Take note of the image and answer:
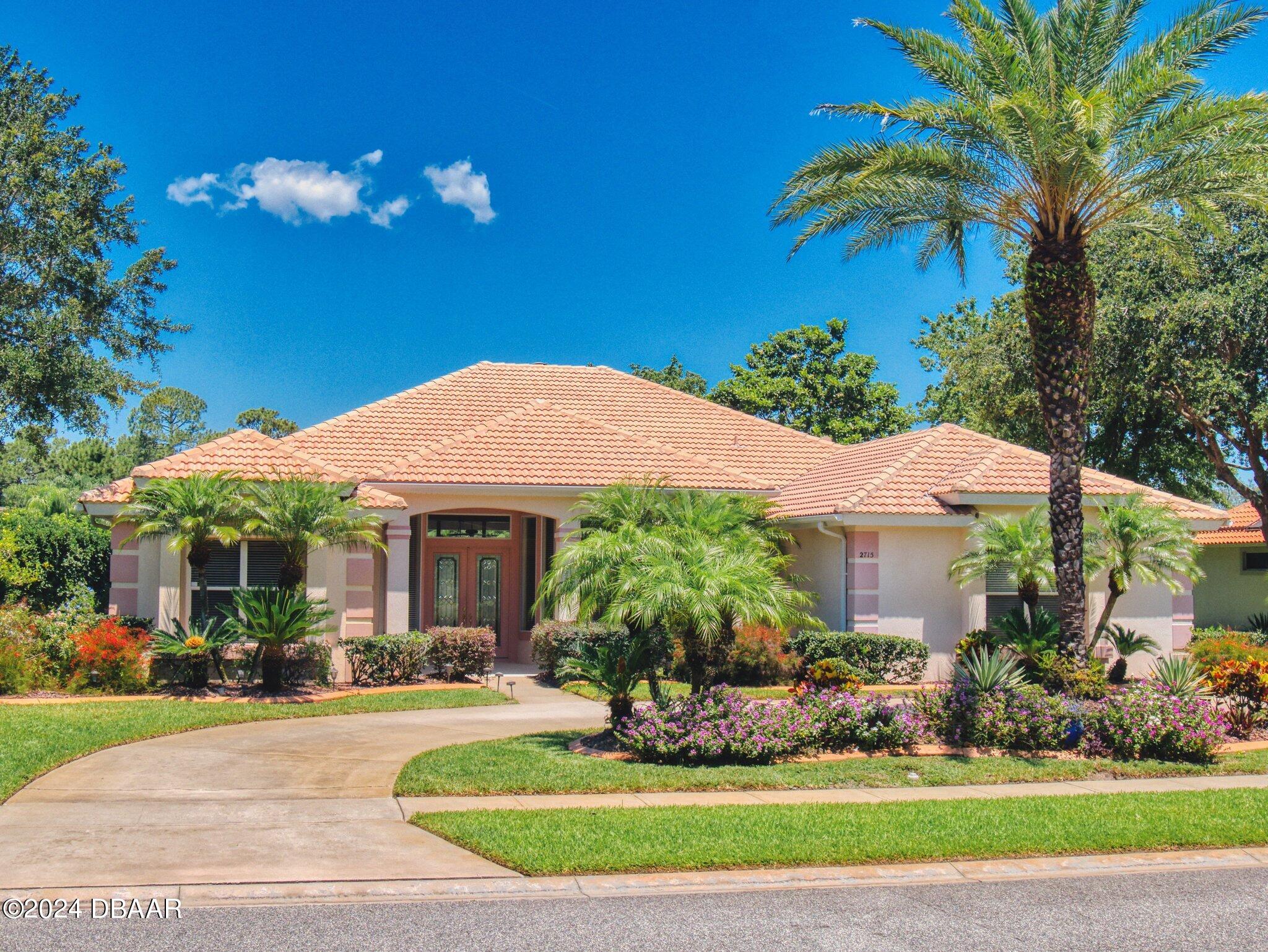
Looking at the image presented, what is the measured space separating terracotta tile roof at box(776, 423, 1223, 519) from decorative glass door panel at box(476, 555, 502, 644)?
6.06m

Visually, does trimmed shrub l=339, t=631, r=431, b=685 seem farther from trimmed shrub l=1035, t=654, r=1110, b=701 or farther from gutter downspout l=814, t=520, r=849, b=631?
trimmed shrub l=1035, t=654, r=1110, b=701

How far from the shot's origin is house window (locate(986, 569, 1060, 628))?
19734 mm

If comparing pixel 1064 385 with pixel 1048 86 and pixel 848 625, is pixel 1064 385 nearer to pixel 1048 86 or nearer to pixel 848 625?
pixel 1048 86

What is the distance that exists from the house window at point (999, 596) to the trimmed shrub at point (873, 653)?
1584 millimetres

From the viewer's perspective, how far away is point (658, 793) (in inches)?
418

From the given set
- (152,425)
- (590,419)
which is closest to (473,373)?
(590,419)

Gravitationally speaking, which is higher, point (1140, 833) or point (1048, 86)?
point (1048, 86)

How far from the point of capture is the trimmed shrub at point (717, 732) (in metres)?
11.8

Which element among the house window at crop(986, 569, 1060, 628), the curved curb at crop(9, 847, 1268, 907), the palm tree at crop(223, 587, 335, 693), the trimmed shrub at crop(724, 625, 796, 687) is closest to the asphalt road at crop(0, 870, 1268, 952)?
the curved curb at crop(9, 847, 1268, 907)

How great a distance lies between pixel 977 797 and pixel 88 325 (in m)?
24.4

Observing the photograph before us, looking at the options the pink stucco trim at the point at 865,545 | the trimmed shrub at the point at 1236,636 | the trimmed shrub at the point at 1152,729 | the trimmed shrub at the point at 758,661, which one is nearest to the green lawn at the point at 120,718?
the trimmed shrub at the point at 758,661

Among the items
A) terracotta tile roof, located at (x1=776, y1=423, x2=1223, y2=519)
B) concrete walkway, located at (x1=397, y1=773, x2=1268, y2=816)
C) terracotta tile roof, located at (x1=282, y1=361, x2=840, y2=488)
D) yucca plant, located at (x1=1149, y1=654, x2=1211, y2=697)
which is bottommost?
concrete walkway, located at (x1=397, y1=773, x2=1268, y2=816)

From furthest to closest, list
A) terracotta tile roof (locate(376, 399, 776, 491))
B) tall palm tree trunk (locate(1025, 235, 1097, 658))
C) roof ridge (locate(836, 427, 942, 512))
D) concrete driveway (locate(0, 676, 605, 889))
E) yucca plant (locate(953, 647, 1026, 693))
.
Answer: terracotta tile roof (locate(376, 399, 776, 491)), roof ridge (locate(836, 427, 942, 512)), tall palm tree trunk (locate(1025, 235, 1097, 658)), yucca plant (locate(953, 647, 1026, 693)), concrete driveway (locate(0, 676, 605, 889))

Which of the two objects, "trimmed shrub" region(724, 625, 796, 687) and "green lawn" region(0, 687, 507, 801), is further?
"trimmed shrub" region(724, 625, 796, 687)
